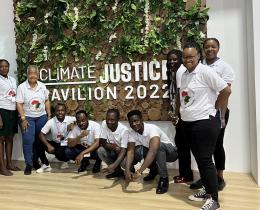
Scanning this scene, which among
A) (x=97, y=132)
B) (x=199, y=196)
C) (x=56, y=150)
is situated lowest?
(x=199, y=196)

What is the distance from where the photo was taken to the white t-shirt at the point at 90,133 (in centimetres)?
399

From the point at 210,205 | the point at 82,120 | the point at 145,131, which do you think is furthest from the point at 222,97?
the point at 82,120

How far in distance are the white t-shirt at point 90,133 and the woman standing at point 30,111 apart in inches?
17.4

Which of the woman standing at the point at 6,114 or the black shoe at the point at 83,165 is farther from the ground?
the woman standing at the point at 6,114

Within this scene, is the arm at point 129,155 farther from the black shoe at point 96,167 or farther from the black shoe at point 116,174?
the black shoe at point 96,167

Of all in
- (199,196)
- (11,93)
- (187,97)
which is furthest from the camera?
(11,93)

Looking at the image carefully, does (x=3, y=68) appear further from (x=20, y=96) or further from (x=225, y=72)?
(x=225, y=72)

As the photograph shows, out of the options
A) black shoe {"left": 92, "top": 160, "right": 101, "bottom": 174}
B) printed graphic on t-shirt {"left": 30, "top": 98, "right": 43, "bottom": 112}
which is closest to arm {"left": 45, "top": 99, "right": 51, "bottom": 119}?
printed graphic on t-shirt {"left": 30, "top": 98, "right": 43, "bottom": 112}

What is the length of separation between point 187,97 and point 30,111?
2152mm

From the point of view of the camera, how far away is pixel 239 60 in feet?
12.2

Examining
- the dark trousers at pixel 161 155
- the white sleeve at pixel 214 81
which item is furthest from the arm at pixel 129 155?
the white sleeve at pixel 214 81

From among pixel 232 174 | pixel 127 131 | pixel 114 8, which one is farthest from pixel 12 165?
pixel 232 174

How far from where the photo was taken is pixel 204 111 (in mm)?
2684

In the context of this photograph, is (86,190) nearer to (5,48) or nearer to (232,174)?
(232,174)
